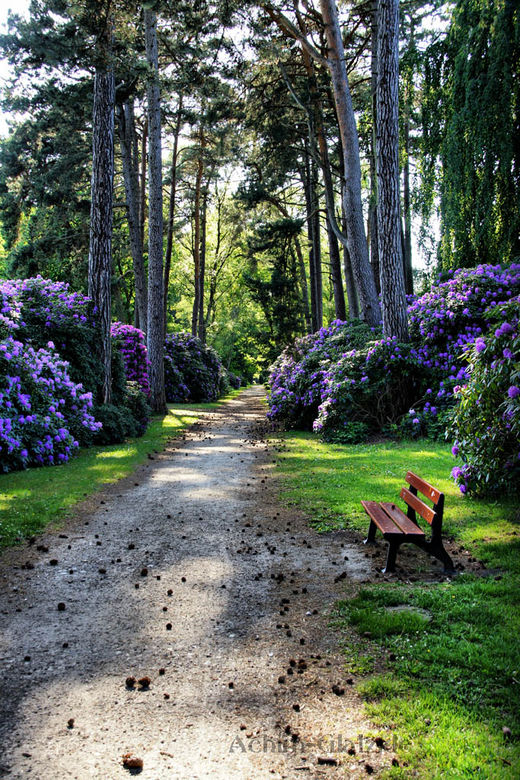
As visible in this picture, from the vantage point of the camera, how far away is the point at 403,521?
16.4 feet

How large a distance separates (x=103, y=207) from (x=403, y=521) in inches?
404

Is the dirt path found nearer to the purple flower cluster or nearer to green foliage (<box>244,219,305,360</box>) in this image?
the purple flower cluster

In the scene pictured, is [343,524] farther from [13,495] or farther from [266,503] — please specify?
[13,495]

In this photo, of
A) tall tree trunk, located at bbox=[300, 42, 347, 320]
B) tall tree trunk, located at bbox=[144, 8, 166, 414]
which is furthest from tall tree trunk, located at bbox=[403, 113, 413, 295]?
tall tree trunk, located at bbox=[144, 8, 166, 414]

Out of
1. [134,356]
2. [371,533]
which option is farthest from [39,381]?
[134,356]

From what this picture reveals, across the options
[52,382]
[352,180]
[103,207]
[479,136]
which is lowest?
[52,382]

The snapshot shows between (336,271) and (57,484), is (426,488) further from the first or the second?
(336,271)

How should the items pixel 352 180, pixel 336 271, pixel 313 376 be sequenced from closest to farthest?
pixel 313 376 → pixel 352 180 → pixel 336 271

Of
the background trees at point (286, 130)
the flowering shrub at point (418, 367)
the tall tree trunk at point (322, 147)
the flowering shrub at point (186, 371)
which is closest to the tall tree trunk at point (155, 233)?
the background trees at point (286, 130)

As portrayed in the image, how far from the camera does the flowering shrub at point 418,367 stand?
37.3ft

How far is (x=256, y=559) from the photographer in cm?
526

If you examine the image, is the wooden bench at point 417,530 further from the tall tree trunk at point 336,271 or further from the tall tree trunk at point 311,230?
the tall tree trunk at point 311,230

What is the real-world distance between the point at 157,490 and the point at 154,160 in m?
12.4

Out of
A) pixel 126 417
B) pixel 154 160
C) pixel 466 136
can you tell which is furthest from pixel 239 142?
pixel 126 417
